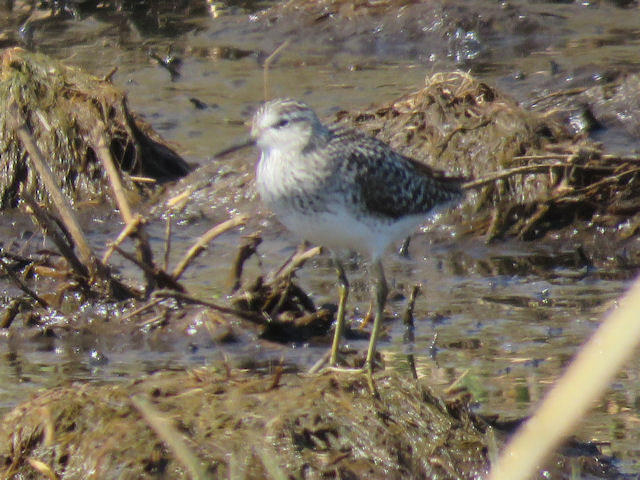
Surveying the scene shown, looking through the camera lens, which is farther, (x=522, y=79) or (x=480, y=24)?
(x=480, y=24)

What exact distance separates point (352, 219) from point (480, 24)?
870cm

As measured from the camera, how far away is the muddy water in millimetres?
5543

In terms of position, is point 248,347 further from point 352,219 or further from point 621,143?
point 621,143

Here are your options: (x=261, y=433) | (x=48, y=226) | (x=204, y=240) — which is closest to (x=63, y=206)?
(x=48, y=226)

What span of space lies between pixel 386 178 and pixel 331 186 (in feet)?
1.34

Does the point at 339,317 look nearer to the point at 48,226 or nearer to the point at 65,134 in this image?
the point at 48,226

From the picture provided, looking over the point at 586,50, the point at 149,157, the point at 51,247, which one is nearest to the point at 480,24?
the point at 586,50

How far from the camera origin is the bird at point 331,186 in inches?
185

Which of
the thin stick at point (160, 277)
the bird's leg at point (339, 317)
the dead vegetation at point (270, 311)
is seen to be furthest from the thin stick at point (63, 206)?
the bird's leg at point (339, 317)

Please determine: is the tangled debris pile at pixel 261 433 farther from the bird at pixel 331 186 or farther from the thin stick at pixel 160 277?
the thin stick at pixel 160 277

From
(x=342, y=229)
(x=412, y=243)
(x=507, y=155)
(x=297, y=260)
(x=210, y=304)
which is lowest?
(x=412, y=243)

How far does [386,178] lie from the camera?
16.7ft

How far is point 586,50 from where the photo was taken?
1241 cm

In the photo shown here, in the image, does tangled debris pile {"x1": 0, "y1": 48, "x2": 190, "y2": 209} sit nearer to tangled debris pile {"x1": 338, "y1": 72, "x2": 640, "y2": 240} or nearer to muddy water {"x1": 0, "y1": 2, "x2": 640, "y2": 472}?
muddy water {"x1": 0, "y1": 2, "x2": 640, "y2": 472}
